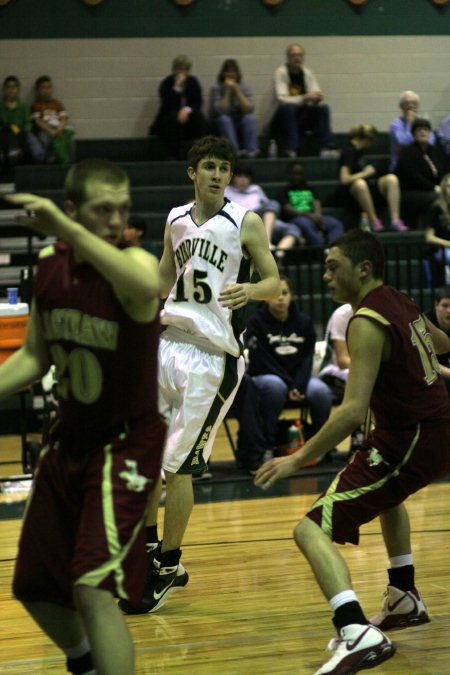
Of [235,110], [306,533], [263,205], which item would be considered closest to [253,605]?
[306,533]

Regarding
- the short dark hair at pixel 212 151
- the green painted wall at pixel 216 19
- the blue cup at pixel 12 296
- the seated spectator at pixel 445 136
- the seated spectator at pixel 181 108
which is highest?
the green painted wall at pixel 216 19

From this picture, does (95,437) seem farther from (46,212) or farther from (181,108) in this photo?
(181,108)

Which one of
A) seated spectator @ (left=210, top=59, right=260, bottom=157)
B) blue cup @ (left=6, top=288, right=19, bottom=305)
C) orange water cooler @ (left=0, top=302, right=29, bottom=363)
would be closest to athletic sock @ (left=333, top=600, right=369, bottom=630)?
orange water cooler @ (left=0, top=302, right=29, bottom=363)

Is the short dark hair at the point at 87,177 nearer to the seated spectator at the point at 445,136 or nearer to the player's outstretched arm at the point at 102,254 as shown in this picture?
the player's outstretched arm at the point at 102,254

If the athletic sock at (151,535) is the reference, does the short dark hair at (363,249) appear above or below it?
above

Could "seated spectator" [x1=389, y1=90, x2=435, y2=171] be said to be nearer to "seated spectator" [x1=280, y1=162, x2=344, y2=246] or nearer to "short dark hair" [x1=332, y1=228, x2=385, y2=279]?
"seated spectator" [x1=280, y1=162, x2=344, y2=246]

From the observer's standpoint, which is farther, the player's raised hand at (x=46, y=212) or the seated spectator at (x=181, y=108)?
the seated spectator at (x=181, y=108)

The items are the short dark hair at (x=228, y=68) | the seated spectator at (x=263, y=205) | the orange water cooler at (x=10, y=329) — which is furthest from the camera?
the short dark hair at (x=228, y=68)

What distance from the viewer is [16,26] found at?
43.5ft

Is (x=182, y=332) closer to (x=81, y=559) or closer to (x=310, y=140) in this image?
(x=81, y=559)

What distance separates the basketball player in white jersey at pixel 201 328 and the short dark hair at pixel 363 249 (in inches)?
34.1

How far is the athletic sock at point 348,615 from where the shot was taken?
377 centimetres

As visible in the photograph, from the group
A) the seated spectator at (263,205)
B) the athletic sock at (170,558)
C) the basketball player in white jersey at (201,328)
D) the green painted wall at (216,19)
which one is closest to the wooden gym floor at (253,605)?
the athletic sock at (170,558)

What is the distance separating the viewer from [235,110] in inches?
511
